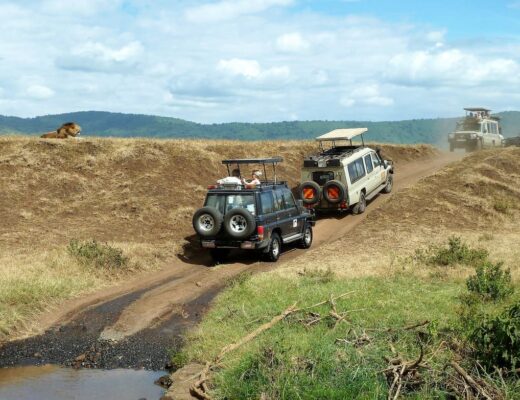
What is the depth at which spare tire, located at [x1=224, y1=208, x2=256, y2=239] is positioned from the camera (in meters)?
16.0

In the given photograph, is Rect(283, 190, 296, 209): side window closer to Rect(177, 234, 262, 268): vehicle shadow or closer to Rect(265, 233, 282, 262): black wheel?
Rect(265, 233, 282, 262): black wheel

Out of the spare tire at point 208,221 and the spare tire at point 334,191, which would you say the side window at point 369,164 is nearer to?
the spare tire at point 334,191

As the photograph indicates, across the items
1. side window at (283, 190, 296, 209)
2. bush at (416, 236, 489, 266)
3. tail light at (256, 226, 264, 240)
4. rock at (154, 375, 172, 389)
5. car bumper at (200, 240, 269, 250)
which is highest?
side window at (283, 190, 296, 209)

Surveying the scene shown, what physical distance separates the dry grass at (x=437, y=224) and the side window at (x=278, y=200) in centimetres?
154

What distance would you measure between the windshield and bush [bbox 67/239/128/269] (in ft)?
8.82

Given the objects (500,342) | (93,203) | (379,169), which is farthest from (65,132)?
(500,342)

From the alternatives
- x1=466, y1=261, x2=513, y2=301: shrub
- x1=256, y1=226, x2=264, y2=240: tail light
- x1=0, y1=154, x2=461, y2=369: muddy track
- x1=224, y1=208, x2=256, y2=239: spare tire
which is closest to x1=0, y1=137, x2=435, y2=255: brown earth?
x1=224, y1=208, x2=256, y2=239: spare tire

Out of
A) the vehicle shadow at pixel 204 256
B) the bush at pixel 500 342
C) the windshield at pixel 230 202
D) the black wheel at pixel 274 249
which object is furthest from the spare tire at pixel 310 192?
the bush at pixel 500 342

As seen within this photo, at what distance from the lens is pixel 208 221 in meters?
16.5

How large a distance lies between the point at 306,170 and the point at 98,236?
309 inches

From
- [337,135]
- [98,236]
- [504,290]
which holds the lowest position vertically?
[504,290]

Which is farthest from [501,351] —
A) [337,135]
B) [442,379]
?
[337,135]

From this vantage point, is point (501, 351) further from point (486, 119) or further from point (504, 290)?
point (486, 119)

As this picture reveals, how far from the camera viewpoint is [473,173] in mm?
26250
